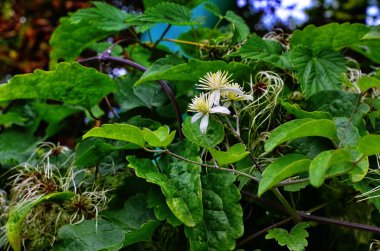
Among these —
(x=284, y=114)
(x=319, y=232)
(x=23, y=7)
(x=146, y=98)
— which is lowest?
(x=23, y=7)

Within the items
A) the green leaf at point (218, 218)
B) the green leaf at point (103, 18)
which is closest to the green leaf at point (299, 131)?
the green leaf at point (218, 218)

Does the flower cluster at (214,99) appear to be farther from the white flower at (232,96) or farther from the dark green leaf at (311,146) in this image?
the dark green leaf at (311,146)

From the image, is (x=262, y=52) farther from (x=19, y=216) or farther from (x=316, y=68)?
(x=19, y=216)

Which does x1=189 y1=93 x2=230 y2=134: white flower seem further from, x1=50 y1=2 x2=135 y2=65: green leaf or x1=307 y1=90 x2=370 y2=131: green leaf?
x1=50 y1=2 x2=135 y2=65: green leaf

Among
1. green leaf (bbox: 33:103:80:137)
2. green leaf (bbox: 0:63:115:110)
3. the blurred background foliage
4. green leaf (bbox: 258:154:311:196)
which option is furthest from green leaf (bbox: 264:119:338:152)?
the blurred background foliage

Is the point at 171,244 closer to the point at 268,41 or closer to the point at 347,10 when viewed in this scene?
the point at 268,41

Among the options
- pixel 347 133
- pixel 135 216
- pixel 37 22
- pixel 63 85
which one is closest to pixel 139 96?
pixel 63 85

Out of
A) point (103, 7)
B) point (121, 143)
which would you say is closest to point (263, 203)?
point (121, 143)
